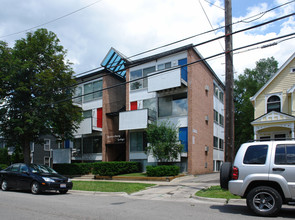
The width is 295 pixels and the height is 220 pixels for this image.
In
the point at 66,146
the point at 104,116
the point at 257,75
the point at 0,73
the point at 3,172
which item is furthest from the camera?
the point at 257,75

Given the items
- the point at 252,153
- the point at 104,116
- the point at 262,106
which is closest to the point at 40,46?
the point at 104,116

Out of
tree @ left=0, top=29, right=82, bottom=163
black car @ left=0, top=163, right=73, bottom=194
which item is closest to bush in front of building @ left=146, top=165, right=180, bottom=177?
black car @ left=0, top=163, right=73, bottom=194

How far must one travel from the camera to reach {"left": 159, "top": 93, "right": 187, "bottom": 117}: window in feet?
74.0

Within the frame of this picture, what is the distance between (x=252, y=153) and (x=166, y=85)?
1453cm

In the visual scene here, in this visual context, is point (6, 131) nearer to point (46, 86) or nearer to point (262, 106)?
point (46, 86)

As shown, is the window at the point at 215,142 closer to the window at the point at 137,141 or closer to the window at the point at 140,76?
the window at the point at 137,141

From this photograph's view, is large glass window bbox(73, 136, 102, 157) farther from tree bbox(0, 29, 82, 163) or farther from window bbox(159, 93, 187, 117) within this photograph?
window bbox(159, 93, 187, 117)

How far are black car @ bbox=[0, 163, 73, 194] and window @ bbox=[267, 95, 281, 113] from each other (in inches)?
614

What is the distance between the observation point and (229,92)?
12.2 metres

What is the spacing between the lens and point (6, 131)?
2198cm

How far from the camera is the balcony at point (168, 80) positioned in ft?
70.1

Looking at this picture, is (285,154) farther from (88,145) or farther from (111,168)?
(88,145)

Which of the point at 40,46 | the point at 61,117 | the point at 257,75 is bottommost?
the point at 61,117

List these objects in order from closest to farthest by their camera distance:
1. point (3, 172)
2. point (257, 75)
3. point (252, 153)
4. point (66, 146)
Result: point (252, 153) < point (3, 172) < point (66, 146) < point (257, 75)
